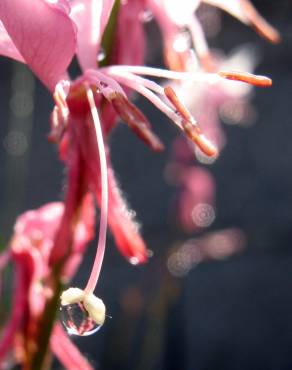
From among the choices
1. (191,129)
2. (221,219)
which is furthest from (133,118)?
(221,219)

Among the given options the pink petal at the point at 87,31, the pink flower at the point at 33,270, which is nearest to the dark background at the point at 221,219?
the pink flower at the point at 33,270

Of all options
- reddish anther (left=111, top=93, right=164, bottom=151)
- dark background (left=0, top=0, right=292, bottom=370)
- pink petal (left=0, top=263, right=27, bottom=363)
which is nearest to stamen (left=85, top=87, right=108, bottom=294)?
reddish anther (left=111, top=93, right=164, bottom=151)

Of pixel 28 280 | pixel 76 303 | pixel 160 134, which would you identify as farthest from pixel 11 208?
pixel 76 303

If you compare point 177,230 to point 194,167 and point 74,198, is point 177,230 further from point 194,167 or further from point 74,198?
point 74,198

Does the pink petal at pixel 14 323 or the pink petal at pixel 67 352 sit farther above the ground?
the pink petal at pixel 14 323

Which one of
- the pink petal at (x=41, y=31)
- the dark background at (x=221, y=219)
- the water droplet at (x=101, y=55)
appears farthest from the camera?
the dark background at (x=221, y=219)

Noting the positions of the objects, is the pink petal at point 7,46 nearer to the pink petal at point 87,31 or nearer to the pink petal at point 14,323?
the pink petal at point 87,31

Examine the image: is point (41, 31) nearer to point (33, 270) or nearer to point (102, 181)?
point (102, 181)
